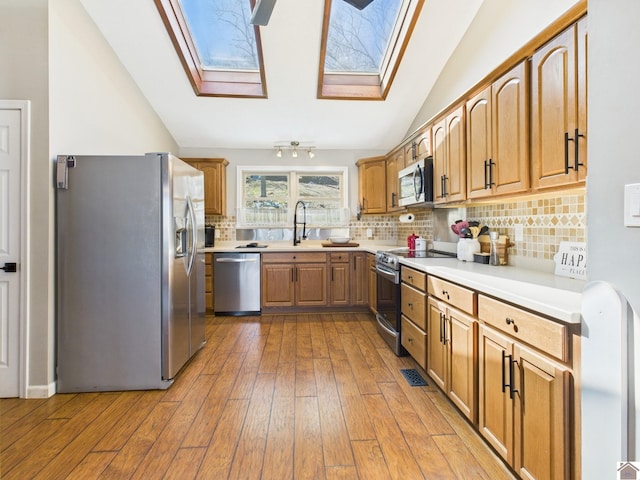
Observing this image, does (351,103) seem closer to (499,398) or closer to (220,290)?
(220,290)

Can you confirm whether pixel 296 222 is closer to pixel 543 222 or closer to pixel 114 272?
pixel 114 272

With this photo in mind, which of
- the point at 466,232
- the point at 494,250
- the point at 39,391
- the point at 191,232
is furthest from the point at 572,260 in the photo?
the point at 39,391

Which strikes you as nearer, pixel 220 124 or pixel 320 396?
pixel 320 396

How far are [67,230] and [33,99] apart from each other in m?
0.93

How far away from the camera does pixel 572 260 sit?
1.83m

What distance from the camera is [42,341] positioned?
7.39 ft

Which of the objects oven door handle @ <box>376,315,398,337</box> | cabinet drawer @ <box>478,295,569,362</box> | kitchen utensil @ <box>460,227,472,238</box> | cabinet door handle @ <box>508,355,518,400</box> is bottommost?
oven door handle @ <box>376,315,398,337</box>

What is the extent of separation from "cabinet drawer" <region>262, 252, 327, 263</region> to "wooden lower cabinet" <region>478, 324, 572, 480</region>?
9.19ft

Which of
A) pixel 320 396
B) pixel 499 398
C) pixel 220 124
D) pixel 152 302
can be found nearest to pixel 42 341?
pixel 152 302

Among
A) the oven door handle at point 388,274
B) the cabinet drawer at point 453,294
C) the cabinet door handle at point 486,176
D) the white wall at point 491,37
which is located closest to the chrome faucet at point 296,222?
the oven door handle at point 388,274

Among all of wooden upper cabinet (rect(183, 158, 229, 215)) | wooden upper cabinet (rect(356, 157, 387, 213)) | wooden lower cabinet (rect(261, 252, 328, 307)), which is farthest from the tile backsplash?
wooden upper cabinet (rect(183, 158, 229, 215))

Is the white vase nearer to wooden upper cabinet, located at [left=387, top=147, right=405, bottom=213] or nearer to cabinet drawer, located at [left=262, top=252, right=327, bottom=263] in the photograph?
wooden upper cabinet, located at [left=387, top=147, right=405, bottom=213]

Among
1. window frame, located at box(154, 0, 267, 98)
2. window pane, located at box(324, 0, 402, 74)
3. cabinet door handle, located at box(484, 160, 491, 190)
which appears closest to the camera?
cabinet door handle, located at box(484, 160, 491, 190)

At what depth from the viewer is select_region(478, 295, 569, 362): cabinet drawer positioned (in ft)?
3.84
